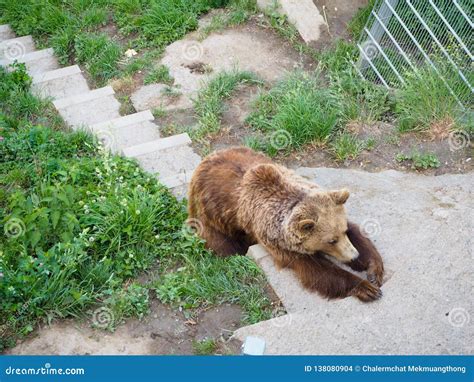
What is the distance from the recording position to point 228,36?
9859 mm

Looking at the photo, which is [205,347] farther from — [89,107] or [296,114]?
[89,107]

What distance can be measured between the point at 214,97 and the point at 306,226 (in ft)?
11.2

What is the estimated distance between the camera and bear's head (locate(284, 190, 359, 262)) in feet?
18.9

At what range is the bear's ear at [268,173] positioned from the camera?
19.7ft

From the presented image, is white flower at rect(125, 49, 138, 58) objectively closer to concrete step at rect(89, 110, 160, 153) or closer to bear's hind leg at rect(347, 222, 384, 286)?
concrete step at rect(89, 110, 160, 153)

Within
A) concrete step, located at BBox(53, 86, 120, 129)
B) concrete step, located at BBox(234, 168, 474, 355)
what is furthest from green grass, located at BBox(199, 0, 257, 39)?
concrete step, located at BBox(234, 168, 474, 355)

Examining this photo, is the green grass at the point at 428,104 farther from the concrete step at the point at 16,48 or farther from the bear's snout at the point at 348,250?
the concrete step at the point at 16,48

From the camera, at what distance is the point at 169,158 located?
7.95 m

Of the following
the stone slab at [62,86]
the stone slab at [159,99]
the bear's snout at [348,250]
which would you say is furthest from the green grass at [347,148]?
the stone slab at [62,86]

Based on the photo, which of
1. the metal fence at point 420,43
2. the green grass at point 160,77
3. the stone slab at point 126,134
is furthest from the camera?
the green grass at point 160,77

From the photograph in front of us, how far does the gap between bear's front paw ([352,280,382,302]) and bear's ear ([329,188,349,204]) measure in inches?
27.8

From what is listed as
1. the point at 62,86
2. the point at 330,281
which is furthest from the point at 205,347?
the point at 62,86

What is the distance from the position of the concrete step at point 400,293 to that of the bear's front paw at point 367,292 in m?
0.05
